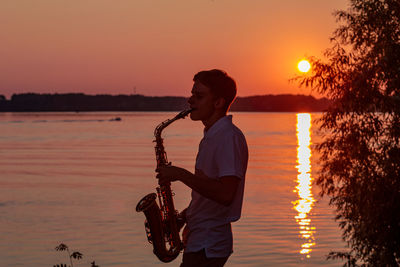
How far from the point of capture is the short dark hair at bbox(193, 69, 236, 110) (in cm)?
492

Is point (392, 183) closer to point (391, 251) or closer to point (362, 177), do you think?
point (362, 177)

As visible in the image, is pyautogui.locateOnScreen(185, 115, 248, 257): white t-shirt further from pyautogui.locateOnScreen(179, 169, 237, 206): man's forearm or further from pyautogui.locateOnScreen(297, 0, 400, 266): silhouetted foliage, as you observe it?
pyautogui.locateOnScreen(297, 0, 400, 266): silhouetted foliage

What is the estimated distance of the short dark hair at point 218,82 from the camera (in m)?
4.92

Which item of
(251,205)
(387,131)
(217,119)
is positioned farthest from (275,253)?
(217,119)

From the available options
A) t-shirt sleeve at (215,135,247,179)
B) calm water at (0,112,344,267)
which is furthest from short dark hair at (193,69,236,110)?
calm water at (0,112,344,267)

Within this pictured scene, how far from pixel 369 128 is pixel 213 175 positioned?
1176 centimetres

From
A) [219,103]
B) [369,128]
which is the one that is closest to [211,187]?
[219,103]

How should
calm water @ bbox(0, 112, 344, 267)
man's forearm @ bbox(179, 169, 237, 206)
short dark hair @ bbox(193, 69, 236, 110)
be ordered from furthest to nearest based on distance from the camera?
calm water @ bbox(0, 112, 344, 267), short dark hair @ bbox(193, 69, 236, 110), man's forearm @ bbox(179, 169, 237, 206)

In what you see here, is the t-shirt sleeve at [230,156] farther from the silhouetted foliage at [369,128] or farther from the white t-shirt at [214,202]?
the silhouetted foliage at [369,128]

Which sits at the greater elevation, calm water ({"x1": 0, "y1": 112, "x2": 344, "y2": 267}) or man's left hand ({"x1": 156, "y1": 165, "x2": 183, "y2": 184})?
man's left hand ({"x1": 156, "y1": 165, "x2": 183, "y2": 184})

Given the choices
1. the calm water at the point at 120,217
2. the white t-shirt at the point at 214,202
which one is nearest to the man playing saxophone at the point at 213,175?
the white t-shirt at the point at 214,202

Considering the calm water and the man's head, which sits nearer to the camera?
the man's head

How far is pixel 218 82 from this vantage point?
4.92 metres

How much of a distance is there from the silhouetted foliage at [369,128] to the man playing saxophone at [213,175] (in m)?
10.3
